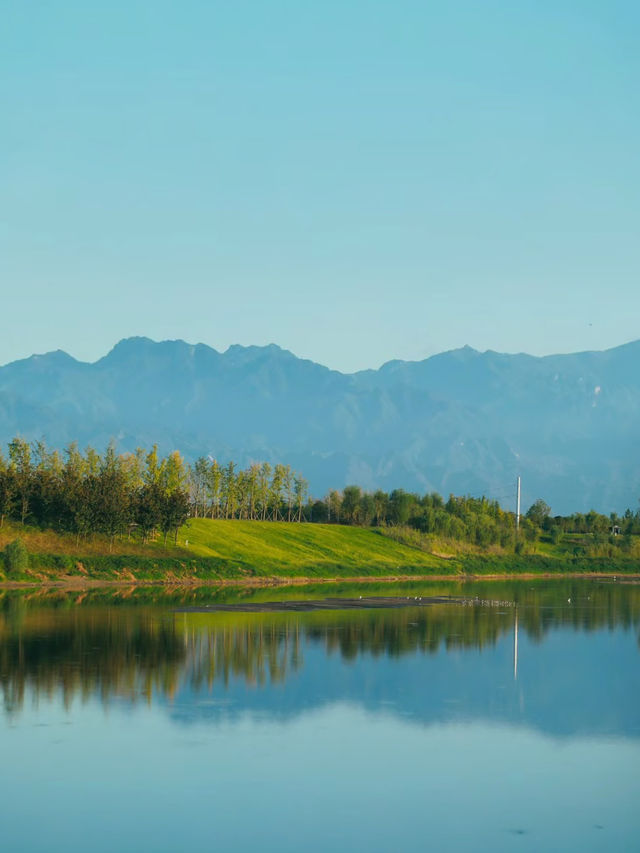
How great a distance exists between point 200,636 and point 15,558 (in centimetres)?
3596

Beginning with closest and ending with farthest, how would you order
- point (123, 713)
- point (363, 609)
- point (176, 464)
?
point (123, 713) < point (363, 609) < point (176, 464)

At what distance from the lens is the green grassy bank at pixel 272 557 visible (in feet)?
327

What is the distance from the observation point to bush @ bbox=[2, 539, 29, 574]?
93500 mm

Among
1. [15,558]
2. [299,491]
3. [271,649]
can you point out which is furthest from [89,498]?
[299,491]

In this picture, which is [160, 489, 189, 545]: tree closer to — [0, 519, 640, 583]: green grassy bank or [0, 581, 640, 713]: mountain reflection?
[0, 519, 640, 583]: green grassy bank

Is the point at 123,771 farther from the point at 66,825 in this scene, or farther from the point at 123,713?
the point at 123,713

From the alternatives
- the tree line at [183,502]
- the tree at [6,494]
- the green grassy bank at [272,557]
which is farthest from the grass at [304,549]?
the tree at [6,494]

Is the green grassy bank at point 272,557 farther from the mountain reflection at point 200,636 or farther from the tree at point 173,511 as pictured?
the mountain reflection at point 200,636

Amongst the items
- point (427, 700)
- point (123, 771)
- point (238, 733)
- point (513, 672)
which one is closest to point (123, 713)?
point (238, 733)

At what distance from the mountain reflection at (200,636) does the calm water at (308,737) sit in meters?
0.24

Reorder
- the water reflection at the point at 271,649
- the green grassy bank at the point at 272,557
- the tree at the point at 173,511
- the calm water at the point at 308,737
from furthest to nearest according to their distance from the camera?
the tree at the point at 173,511, the green grassy bank at the point at 272,557, the water reflection at the point at 271,649, the calm water at the point at 308,737

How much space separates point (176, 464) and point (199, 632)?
266 feet

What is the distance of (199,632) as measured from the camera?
6462 centimetres

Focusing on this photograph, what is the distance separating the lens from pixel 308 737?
1539 inches
